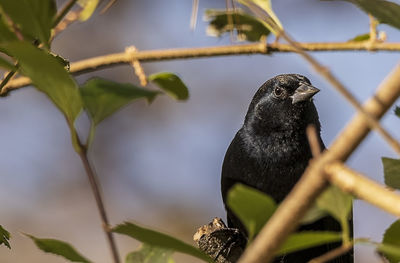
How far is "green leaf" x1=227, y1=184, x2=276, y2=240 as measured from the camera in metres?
0.59

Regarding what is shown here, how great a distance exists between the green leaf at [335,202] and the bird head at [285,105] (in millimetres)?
2521

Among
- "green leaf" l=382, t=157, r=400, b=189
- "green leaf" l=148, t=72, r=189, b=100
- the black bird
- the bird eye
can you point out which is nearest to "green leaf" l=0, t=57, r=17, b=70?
"green leaf" l=148, t=72, r=189, b=100

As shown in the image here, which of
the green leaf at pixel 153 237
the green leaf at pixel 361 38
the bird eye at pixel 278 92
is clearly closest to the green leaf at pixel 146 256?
the green leaf at pixel 153 237

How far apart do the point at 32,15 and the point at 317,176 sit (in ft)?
1.09

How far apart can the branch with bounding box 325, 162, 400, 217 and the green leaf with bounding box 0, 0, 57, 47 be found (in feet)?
1.07

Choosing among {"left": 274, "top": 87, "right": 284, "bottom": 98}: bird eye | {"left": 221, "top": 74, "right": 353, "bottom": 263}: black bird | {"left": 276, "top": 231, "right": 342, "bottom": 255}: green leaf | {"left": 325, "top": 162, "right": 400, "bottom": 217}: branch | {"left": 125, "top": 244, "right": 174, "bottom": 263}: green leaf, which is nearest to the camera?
{"left": 325, "top": 162, "right": 400, "bottom": 217}: branch

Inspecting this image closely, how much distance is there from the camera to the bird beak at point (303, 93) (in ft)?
10.4

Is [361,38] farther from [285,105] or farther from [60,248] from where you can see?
[285,105]

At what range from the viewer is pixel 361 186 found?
1.75 feet

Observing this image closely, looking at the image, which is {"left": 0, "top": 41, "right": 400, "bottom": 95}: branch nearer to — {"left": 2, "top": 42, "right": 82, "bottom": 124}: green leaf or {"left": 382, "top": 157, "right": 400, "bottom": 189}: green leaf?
{"left": 382, "top": 157, "right": 400, "bottom": 189}: green leaf

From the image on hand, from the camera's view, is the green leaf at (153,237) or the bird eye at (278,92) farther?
the bird eye at (278,92)

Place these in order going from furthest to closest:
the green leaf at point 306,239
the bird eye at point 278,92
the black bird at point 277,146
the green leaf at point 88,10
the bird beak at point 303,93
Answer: the bird eye at point 278,92 → the bird beak at point 303,93 → the black bird at point 277,146 → the green leaf at point 88,10 → the green leaf at point 306,239

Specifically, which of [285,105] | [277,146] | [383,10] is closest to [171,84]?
[383,10]

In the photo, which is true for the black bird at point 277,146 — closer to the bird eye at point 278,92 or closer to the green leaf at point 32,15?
the bird eye at point 278,92
